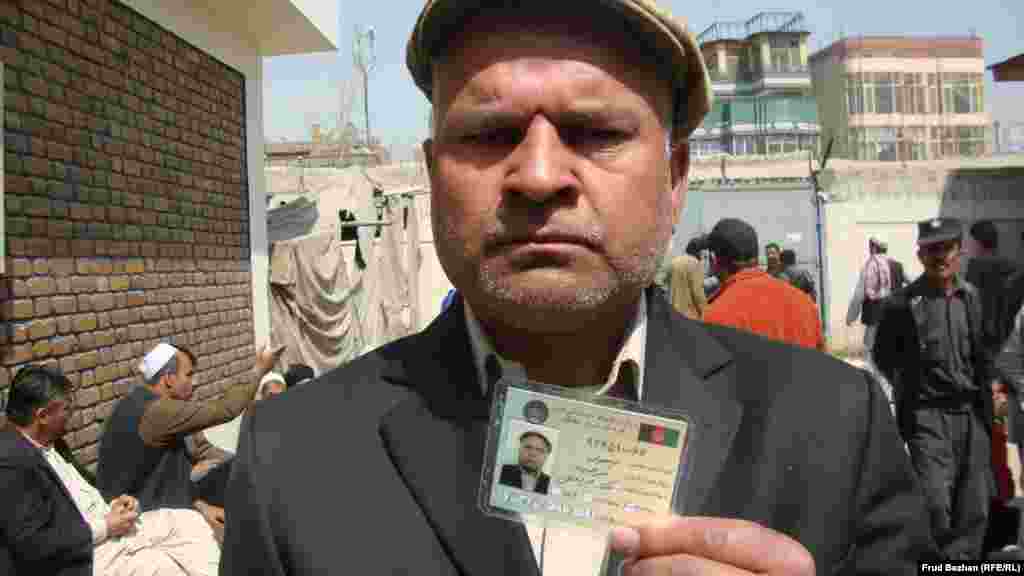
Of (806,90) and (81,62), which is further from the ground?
(806,90)

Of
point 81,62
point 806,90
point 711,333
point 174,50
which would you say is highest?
point 806,90

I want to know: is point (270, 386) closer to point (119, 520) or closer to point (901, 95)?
point (119, 520)

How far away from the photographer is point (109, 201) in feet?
17.8

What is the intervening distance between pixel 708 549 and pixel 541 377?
1.84 ft

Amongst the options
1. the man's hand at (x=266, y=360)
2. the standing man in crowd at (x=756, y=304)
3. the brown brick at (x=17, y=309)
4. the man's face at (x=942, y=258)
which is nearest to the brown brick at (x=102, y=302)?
the brown brick at (x=17, y=309)

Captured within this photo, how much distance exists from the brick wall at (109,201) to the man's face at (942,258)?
4.89 meters

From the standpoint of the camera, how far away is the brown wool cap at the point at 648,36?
1336 mm

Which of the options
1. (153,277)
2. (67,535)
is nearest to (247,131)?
(153,277)

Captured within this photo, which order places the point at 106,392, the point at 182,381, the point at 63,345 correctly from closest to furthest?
the point at 63,345
the point at 182,381
the point at 106,392

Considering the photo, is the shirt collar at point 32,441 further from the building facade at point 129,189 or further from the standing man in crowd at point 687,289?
the standing man in crowd at point 687,289

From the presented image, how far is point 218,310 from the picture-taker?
7320 mm

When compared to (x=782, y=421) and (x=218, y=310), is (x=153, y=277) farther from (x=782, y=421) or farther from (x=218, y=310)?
(x=782, y=421)

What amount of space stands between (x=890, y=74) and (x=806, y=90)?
14.3 meters

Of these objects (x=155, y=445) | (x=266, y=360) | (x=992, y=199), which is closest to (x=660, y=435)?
(x=155, y=445)
